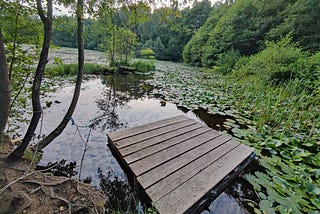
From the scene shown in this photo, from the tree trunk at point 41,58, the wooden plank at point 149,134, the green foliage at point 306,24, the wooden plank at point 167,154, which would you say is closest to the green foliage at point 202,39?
the green foliage at point 306,24

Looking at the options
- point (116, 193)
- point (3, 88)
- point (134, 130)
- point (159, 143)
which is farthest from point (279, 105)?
point (3, 88)

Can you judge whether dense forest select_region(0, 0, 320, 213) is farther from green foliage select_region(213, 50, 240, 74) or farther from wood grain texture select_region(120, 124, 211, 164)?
green foliage select_region(213, 50, 240, 74)

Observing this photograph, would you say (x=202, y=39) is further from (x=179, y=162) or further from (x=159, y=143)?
(x=179, y=162)

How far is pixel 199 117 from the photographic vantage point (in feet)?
12.4

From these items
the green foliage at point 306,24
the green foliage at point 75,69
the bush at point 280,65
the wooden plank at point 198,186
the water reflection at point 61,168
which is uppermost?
the green foliage at point 306,24

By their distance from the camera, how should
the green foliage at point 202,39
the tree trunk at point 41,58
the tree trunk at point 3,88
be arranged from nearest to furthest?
the tree trunk at point 3,88 < the tree trunk at point 41,58 < the green foliage at point 202,39

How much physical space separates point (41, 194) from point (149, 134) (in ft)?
4.82

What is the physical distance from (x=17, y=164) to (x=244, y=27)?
16.2 m

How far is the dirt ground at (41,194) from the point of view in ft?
3.56

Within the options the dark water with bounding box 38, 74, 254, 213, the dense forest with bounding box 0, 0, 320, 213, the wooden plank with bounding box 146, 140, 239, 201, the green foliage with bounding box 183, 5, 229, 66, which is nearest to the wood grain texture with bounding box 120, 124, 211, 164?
the dark water with bounding box 38, 74, 254, 213

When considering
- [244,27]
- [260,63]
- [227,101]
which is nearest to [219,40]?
[244,27]

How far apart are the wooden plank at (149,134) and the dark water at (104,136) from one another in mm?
276

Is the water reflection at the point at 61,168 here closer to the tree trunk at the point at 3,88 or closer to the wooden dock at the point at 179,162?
the wooden dock at the point at 179,162

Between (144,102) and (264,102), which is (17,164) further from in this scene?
(264,102)
